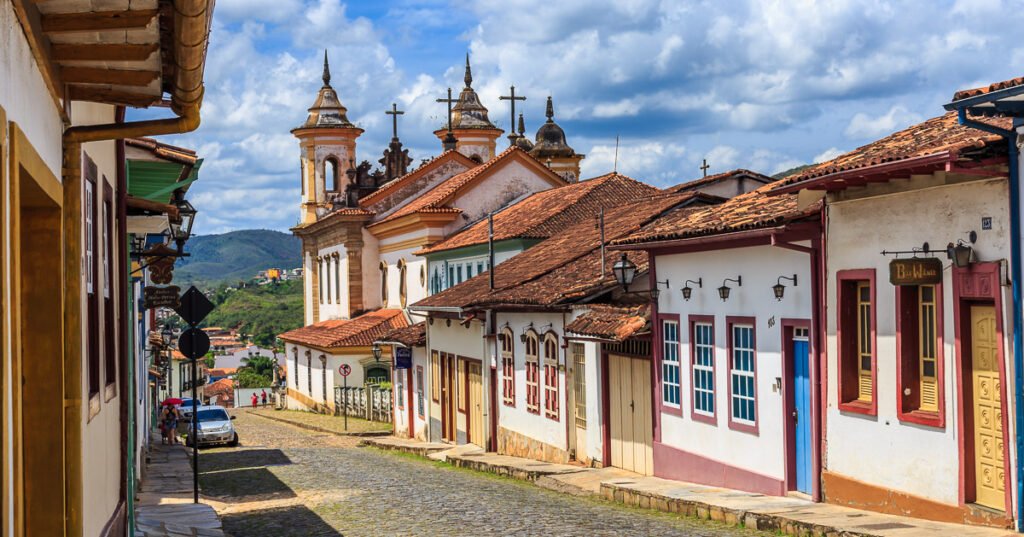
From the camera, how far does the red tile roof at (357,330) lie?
157 feet

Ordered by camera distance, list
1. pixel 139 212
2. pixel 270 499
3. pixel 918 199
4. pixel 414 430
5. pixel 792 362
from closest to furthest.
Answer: pixel 918 199
pixel 139 212
pixel 792 362
pixel 270 499
pixel 414 430

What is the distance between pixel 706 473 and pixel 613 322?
2930mm

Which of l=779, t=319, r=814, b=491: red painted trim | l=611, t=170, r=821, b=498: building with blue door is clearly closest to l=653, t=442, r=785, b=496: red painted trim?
l=611, t=170, r=821, b=498: building with blue door

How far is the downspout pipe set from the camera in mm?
10844

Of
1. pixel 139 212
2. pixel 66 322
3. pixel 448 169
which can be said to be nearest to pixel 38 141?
pixel 66 322

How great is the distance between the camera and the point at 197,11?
571 cm

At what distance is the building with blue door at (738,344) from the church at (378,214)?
706 inches

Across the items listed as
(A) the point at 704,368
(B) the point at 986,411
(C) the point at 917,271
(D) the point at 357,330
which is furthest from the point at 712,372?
(D) the point at 357,330

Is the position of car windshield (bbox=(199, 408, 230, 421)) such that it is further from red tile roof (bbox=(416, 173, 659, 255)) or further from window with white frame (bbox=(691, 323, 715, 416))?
window with white frame (bbox=(691, 323, 715, 416))

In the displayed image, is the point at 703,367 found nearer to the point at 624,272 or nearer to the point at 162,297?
the point at 624,272

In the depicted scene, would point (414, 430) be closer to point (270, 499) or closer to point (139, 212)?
point (270, 499)

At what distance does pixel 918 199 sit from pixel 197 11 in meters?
8.45

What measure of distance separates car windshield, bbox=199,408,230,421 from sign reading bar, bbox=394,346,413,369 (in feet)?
14.8

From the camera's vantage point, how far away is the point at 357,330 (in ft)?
160
